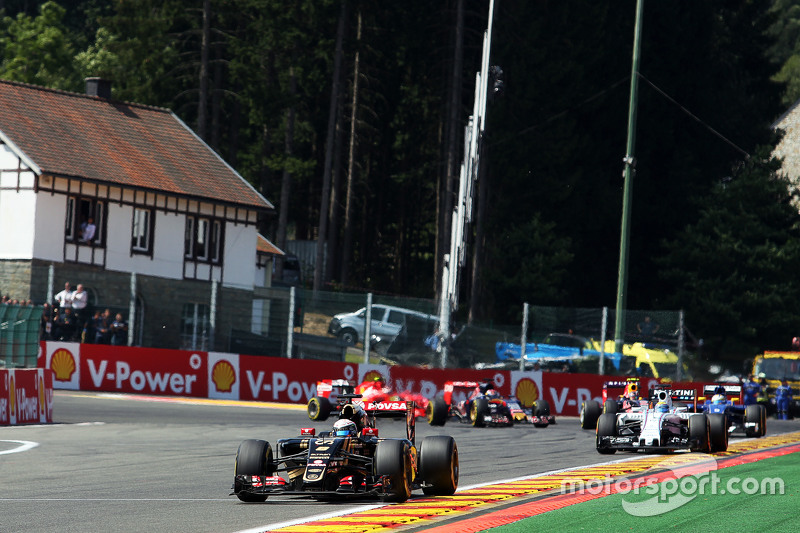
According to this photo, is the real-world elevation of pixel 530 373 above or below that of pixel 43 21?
below

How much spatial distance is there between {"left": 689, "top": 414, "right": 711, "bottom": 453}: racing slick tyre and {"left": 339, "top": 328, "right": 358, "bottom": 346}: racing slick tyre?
1383cm

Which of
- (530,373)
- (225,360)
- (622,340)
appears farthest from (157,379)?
(622,340)

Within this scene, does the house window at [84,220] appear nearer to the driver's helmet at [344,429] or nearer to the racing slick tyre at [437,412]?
the racing slick tyre at [437,412]

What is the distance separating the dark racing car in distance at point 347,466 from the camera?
462 inches

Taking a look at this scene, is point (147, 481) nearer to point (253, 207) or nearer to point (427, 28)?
point (253, 207)

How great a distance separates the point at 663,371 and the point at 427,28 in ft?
81.4

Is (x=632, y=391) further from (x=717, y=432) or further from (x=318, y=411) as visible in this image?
(x=318, y=411)

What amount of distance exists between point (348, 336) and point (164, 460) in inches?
602

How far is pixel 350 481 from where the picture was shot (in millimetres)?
11859

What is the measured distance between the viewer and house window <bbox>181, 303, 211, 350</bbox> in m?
32.7

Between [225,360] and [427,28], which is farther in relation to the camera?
[427,28]

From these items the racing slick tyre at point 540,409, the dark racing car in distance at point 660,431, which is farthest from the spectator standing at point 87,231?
the dark racing car in distance at point 660,431

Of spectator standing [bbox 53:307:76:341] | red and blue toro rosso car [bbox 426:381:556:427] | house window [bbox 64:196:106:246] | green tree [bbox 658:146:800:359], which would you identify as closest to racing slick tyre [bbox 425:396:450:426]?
red and blue toro rosso car [bbox 426:381:556:427]

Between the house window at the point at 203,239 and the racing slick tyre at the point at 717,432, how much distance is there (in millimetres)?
28108
